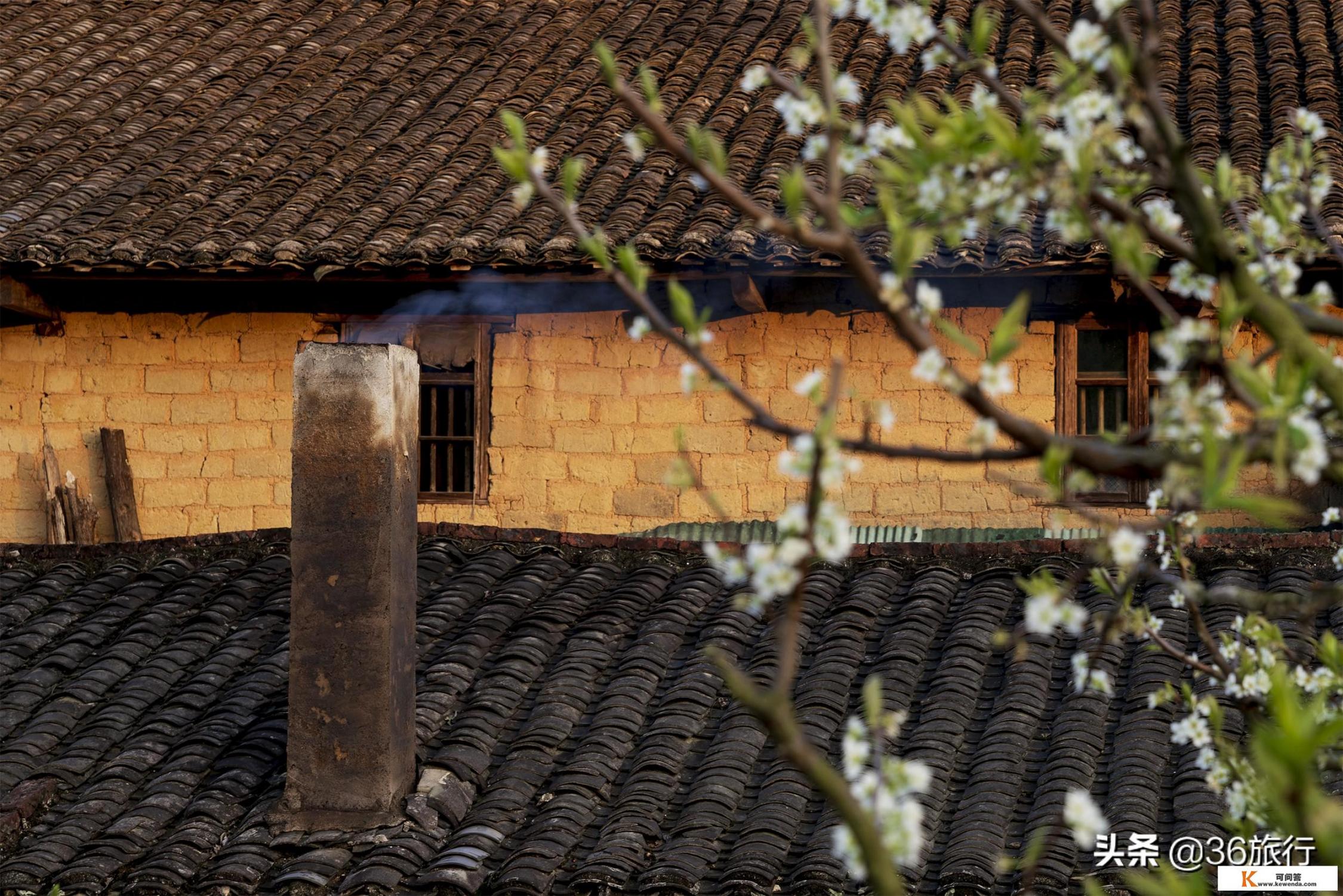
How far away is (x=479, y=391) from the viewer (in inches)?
414

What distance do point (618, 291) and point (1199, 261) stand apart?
791 centimetres

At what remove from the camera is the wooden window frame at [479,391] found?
10.5 m

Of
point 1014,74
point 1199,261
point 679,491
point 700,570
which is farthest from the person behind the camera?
point 1014,74

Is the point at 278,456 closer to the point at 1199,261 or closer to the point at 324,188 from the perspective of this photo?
the point at 324,188

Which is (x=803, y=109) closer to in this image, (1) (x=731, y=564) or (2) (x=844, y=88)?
(2) (x=844, y=88)

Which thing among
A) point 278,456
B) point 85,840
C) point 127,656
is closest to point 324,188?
point 278,456

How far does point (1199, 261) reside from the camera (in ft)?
7.24

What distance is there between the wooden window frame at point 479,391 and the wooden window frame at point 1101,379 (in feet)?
12.3

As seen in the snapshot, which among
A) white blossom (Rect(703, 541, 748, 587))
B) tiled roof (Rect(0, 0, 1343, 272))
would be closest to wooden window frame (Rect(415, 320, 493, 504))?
tiled roof (Rect(0, 0, 1343, 272))

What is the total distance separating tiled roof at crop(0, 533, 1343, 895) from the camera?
5348mm

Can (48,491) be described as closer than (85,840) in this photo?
No

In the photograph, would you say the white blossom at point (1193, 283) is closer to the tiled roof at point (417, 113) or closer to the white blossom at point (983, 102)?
the white blossom at point (983, 102)

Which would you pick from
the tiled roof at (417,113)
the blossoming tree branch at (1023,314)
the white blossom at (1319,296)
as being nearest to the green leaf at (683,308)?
A: the blossoming tree branch at (1023,314)

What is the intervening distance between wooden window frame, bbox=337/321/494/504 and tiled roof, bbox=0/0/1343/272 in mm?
828
